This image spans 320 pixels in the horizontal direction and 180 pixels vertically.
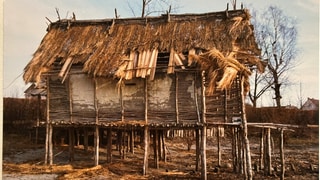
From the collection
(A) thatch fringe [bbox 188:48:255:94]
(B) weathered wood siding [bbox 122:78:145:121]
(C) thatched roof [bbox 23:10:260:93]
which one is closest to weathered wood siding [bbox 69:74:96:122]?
(C) thatched roof [bbox 23:10:260:93]

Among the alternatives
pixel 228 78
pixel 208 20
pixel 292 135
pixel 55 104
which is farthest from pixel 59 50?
pixel 292 135

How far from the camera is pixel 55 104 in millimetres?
14117

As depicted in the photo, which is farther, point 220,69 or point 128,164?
point 128,164

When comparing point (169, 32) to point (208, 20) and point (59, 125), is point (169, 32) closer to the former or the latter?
point (208, 20)

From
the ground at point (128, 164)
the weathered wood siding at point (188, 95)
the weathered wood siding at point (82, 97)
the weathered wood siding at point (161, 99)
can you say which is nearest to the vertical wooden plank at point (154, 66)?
the weathered wood siding at point (161, 99)

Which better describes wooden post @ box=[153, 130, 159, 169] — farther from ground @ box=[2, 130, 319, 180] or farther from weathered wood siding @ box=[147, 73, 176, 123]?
weathered wood siding @ box=[147, 73, 176, 123]

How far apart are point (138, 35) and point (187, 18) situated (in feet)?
6.53

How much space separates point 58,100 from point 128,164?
3.73 m

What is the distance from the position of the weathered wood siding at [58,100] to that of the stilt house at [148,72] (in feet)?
0.11

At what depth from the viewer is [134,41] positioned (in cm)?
1434

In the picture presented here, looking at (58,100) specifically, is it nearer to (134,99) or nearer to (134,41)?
(134,99)

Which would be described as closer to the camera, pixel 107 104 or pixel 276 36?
pixel 107 104

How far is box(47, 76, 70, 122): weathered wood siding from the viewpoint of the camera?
14.0 metres

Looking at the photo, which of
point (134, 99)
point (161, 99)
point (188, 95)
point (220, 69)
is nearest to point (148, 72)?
point (161, 99)
